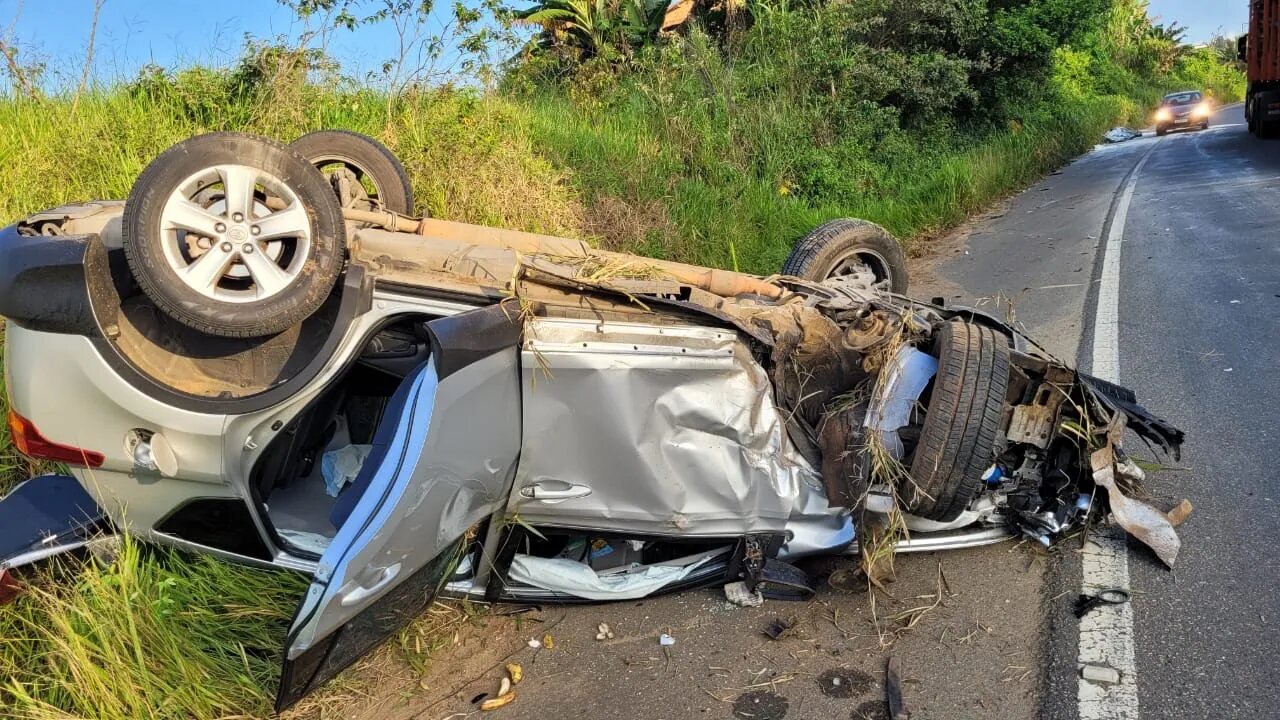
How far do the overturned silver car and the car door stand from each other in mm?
22

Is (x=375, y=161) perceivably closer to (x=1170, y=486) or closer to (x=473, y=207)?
(x=473, y=207)

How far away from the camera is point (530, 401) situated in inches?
111

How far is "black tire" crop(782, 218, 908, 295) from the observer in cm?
484

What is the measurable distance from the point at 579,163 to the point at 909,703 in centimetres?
686

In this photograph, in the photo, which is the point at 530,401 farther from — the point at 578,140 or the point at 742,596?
the point at 578,140

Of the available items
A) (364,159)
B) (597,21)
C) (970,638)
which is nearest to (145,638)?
(364,159)

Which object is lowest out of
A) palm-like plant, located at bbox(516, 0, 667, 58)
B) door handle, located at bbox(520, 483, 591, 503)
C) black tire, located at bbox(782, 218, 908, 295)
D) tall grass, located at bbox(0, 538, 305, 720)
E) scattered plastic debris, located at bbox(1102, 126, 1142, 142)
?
scattered plastic debris, located at bbox(1102, 126, 1142, 142)

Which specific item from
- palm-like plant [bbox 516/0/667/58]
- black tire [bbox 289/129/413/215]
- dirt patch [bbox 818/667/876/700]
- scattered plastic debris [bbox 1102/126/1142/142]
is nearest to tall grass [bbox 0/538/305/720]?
dirt patch [bbox 818/667/876/700]

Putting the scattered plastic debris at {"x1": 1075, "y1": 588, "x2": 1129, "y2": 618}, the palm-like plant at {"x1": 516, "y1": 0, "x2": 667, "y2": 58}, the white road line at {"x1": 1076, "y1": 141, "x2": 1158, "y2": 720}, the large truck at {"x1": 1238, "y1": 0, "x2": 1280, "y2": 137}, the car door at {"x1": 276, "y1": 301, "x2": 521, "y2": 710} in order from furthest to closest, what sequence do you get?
1. the large truck at {"x1": 1238, "y1": 0, "x2": 1280, "y2": 137}
2. the palm-like plant at {"x1": 516, "y1": 0, "x2": 667, "y2": 58}
3. the scattered plastic debris at {"x1": 1075, "y1": 588, "x2": 1129, "y2": 618}
4. the white road line at {"x1": 1076, "y1": 141, "x2": 1158, "y2": 720}
5. the car door at {"x1": 276, "y1": 301, "x2": 521, "y2": 710}

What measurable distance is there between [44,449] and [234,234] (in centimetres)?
102

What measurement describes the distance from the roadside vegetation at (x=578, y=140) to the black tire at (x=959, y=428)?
7.93 feet

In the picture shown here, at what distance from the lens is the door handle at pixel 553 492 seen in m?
2.95

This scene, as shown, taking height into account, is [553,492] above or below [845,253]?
below

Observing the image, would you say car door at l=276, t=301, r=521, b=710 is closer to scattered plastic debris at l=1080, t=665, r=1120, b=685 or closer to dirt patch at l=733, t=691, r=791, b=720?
dirt patch at l=733, t=691, r=791, b=720
